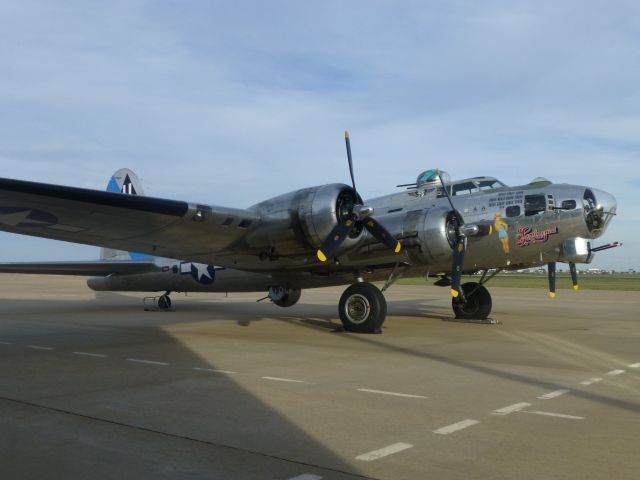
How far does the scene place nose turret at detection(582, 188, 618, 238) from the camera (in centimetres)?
1280

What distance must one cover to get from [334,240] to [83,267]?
11.9 metres

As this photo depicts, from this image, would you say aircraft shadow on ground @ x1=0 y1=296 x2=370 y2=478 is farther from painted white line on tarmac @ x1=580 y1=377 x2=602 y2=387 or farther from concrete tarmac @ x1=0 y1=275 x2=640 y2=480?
painted white line on tarmac @ x1=580 y1=377 x2=602 y2=387

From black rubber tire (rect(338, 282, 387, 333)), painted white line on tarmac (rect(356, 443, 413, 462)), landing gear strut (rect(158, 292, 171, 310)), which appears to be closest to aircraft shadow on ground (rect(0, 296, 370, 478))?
painted white line on tarmac (rect(356, 443, 413, 462))

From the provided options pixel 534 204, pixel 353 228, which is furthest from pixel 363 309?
pixel 534 204

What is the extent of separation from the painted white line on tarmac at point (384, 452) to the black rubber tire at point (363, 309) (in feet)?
26.7

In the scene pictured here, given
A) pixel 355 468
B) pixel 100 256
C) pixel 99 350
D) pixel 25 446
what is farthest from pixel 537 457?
pixel 100 256

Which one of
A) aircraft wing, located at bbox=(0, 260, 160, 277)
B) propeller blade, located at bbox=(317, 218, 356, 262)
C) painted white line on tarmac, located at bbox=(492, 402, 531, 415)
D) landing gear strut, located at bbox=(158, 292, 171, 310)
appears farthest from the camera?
landing gear strut, located at bbox=(158, 292, 171, 310)

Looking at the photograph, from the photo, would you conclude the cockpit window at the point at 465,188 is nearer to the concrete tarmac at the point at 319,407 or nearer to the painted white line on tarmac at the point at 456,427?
the concrete tarmac at the point at 319,407

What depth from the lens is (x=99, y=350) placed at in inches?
405

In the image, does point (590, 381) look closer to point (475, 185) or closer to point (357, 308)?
point (357, 308)

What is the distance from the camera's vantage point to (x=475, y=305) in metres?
16.7

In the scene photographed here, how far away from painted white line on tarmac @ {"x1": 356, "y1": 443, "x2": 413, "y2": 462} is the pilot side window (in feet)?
31.4

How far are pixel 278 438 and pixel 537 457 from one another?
202 centimetres

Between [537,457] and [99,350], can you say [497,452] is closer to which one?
[537,457]
